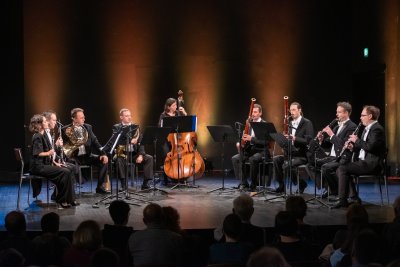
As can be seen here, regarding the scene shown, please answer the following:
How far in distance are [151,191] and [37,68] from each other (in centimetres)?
322

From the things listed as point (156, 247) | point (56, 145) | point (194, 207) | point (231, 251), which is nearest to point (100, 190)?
point (56, 145)

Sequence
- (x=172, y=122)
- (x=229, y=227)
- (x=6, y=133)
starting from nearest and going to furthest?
(x=229, y=227) < (x=172, y=122) < (x=6, y=133)

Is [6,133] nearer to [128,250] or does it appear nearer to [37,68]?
[37,68]

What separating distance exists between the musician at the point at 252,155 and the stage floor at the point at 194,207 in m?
0.27

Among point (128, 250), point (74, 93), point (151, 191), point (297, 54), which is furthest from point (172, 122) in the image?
point (128, 250)

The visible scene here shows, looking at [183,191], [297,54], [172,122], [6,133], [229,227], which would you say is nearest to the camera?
[229,227]

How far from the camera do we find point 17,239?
14.1 ft

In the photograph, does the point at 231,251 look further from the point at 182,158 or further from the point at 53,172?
the point at 182,158

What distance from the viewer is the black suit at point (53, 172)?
26.5 ft

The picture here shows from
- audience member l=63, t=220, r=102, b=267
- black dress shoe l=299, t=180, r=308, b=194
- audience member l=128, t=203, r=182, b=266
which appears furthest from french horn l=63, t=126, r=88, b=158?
audience member l=63, t=220, r=102, b=267

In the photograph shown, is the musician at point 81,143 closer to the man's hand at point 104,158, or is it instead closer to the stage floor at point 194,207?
the man's hand at point 104,158

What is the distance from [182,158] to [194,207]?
70.8 inches

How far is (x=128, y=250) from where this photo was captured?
14.4 ft

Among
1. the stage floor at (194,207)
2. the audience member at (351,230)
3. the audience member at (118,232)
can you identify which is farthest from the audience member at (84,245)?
the stage floor at (194,207)
